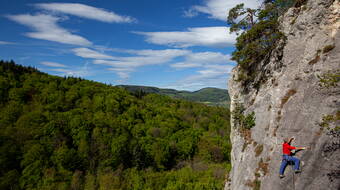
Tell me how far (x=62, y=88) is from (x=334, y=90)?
293 feet

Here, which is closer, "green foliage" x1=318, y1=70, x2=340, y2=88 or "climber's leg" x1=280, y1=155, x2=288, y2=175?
"green foliage" x1=318, y1=70, x2=340, y2=88

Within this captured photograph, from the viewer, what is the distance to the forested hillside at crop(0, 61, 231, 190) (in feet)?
157

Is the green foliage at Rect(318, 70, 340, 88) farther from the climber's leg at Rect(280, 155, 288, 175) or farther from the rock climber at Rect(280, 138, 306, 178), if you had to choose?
the climber's leg at Rect(280, 155, 288, 175)

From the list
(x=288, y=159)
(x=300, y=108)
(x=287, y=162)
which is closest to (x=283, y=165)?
(x=287, y=162)

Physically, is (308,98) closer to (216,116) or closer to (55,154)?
(55,154)

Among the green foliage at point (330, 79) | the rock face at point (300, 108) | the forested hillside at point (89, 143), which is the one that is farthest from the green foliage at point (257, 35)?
the forested hillside at point (89, 143)

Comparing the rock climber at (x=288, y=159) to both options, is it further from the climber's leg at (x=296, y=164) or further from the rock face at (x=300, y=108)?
the rock face at (x=300, y=108)

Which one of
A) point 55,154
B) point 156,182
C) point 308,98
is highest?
point 308,98

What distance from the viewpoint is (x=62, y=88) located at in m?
82.0

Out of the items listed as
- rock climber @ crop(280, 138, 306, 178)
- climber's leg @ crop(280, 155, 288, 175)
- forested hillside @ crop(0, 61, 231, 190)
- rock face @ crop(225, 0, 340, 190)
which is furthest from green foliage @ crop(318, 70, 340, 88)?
forested hillside @ crop(0, 61, 231, 190)

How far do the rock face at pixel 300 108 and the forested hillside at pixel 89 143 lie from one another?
36851mm

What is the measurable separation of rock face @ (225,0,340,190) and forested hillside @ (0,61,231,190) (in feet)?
121

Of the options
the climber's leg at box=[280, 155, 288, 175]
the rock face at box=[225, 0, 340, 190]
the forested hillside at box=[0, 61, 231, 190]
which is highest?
the rock face at box=[225, 0, 340, 190]

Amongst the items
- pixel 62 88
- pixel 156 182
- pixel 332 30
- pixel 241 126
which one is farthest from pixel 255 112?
pixel 62 88
